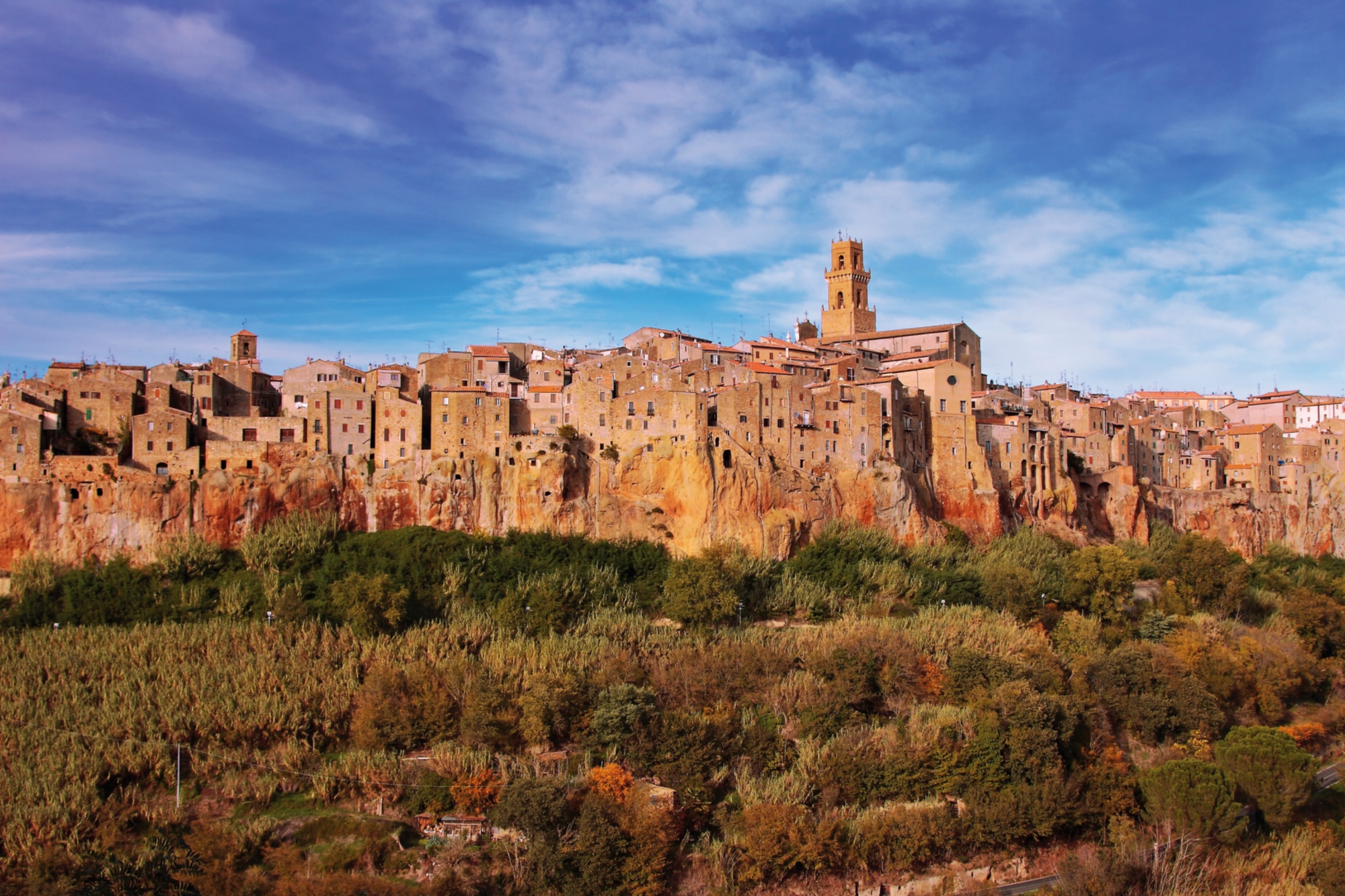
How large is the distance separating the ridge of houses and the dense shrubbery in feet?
17.2

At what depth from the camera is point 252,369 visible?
222ft

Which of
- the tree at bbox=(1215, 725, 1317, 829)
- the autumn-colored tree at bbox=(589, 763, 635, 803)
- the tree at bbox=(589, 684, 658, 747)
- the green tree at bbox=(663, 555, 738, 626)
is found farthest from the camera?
the green tree at bbox=(663, 555, 738, 626)

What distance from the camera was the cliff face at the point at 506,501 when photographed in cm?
5478

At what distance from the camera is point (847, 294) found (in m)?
93.9

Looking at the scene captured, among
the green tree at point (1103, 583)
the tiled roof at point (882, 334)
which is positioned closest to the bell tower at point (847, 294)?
the tiled roof at point (882, 334)

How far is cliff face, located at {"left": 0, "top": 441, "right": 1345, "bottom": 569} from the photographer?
54.8 meters

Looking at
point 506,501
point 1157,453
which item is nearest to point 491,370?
point 506,501

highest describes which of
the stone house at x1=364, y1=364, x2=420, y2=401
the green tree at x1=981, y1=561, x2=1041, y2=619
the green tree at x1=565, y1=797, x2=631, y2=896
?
the stone house at x1=364, y1=364, x2=420, y2=401

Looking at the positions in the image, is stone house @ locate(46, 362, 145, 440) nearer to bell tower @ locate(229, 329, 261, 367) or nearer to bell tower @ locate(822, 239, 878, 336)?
bell tower @ locate(229, 329, 261, 367)

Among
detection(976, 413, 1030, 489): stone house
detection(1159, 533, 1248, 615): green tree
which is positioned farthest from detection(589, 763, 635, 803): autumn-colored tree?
detection(1159, 533, 1248, 615): green tree

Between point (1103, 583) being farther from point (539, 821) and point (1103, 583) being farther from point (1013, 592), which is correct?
point (539, 821)

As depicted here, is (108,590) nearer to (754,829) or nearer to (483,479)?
(483,479)

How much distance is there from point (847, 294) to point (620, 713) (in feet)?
190

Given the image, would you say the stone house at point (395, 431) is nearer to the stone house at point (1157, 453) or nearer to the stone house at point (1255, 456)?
the stone house at point (1157, 453)
